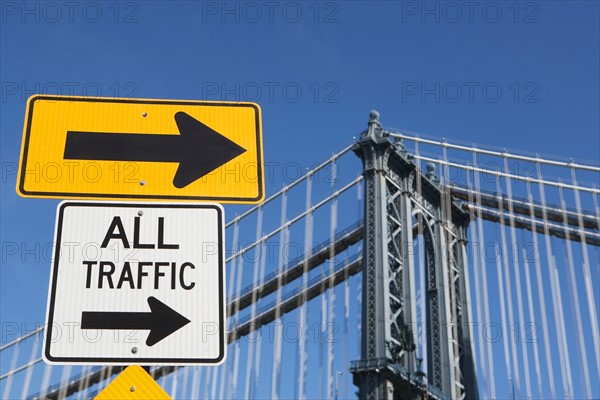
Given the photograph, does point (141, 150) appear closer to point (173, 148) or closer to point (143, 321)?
point (173, 148)

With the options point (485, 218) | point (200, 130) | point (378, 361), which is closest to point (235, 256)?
point (485, 218)

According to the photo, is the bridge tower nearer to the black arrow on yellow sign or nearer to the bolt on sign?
the black arrow on yellow sign

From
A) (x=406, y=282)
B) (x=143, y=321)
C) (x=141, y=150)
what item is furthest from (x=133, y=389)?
(x=406, y=282)

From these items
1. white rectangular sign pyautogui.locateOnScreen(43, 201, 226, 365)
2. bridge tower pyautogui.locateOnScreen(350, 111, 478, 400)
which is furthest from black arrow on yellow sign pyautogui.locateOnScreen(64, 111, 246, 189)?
bridge tower pyautogui.locateOnScreen(350, 111, 478, 400)

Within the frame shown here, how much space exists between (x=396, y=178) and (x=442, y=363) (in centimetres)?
417

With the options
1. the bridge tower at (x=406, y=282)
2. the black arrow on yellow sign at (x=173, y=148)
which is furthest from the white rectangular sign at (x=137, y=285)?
the bridge tower at (x=406, y=282)

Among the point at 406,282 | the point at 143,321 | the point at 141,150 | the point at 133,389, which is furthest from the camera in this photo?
the point at 406,282

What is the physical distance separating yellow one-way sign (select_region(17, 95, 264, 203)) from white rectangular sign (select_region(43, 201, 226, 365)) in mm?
99

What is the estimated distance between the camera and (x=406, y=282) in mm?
18328

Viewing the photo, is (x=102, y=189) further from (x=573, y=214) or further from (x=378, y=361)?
(x=573, y=214)

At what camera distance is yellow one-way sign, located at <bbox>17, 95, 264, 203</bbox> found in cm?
231

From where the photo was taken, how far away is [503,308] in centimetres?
2117

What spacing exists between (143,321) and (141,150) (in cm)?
54

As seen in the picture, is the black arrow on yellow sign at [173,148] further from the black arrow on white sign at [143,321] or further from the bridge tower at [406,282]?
the bridge tower at [406,282]
